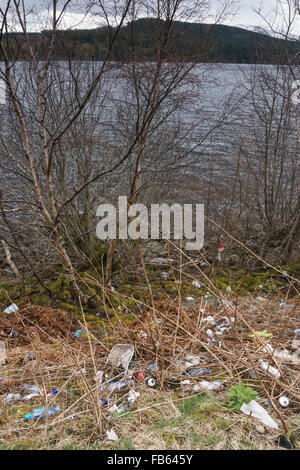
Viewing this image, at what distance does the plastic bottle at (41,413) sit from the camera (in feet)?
7.05

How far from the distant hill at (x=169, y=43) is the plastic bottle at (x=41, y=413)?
3173 millimetres

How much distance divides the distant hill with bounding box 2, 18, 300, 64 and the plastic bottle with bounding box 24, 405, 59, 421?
317cm

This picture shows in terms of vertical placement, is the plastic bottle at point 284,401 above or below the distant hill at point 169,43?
below

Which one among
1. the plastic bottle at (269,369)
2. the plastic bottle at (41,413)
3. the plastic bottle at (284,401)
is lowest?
the plastic bottle at (41,413)

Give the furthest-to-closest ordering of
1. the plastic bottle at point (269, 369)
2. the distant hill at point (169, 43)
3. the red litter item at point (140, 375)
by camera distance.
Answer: the distant hill at point (169, 43) < the red litter item at point (140, 375) < the plastic bottle at point (269, 369)

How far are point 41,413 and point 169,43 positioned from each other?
3741 millimetres

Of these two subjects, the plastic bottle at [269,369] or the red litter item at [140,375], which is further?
the red litter item at [140,375]

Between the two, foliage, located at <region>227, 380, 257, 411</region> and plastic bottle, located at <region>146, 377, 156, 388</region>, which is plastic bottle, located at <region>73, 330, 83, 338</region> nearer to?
plastic bottle, located at <region>146, 377, 156, 388</region>

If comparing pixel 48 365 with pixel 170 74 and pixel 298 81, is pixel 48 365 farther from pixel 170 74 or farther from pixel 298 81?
pixel 298 81

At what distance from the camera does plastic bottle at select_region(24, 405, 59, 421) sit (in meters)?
2.15

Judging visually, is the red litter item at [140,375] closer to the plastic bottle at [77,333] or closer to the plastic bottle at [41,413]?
the plastic bottle at [41,413]

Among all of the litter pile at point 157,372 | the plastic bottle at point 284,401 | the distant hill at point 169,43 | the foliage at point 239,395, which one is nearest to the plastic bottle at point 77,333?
the litter pile at point 157,372

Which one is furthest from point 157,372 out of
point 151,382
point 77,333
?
point 77,333

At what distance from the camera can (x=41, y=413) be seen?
2.09 m
